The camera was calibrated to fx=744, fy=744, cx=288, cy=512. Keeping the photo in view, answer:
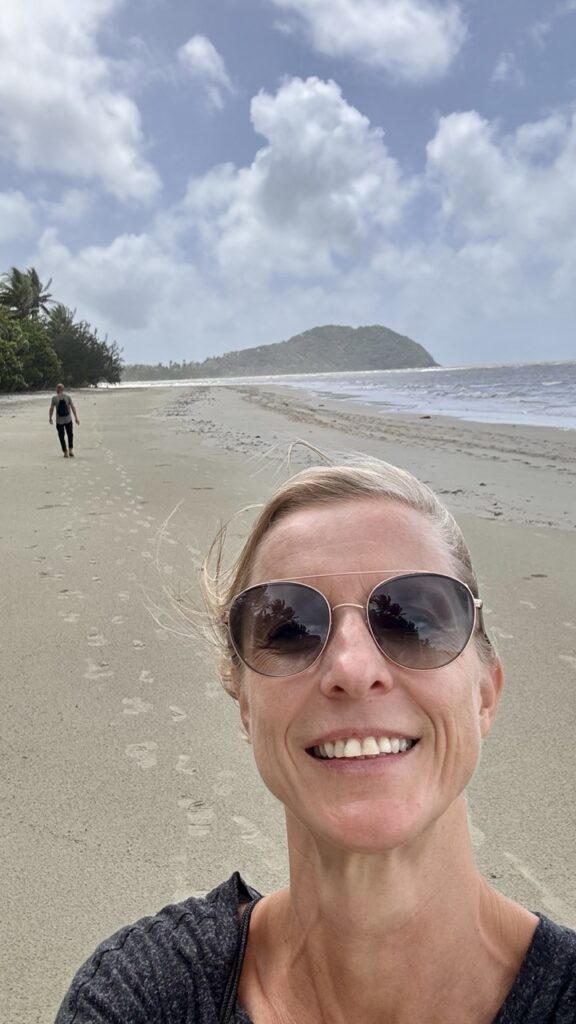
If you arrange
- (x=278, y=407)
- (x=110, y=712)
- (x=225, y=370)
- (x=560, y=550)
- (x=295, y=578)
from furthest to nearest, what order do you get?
(x=225, y=370) → (x=278, y=407) → (x=560, y=550) → (x=110, y=712) → (x=295, y=578)

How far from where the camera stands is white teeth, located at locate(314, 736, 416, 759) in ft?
3.90

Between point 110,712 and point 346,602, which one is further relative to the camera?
point 110,712

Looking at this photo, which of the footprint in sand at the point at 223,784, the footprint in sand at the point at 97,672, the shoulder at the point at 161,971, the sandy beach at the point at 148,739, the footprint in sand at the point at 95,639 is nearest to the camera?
the shoulder at the point at 161,971

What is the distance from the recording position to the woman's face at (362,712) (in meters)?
1.17

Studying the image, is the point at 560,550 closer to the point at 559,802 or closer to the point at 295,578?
the point at 559,802

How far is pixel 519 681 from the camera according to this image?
4.13 metres

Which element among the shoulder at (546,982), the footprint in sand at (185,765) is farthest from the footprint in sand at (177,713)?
the shoulder at (546,982)

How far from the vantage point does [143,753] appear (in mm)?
3408

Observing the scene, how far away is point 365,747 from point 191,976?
1.64ft

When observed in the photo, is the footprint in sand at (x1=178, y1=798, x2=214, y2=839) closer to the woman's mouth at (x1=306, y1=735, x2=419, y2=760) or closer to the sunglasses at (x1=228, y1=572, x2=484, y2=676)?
the sunglasses at (x1=228, y1=572, x2=484, y2=676)

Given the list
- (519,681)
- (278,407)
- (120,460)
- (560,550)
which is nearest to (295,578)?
(519,681)

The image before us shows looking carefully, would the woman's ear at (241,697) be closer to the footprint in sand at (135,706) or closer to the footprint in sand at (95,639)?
the footprint in sand at (135,706)

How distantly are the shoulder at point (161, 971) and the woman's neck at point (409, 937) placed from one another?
129 millimetres

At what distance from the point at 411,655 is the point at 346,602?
0.16 m
